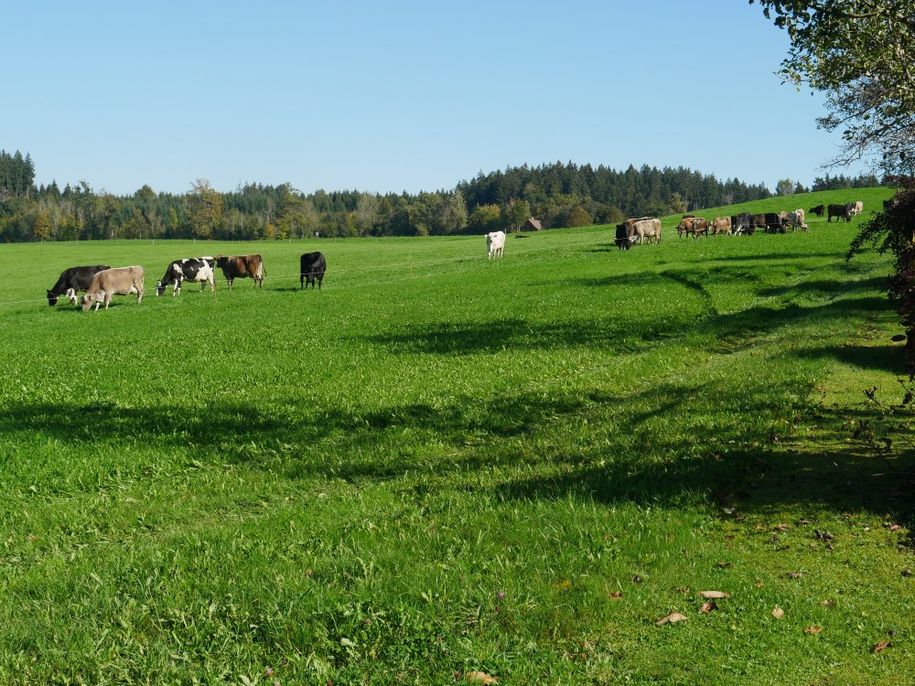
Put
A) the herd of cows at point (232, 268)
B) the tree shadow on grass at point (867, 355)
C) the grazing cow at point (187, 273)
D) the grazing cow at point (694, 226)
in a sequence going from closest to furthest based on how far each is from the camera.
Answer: the tree shadow on grass at point (867, 355) → the herd of cows at point (232, 268) → the grazing cow at point (187, 273) → the grazing cow at point (694, 226)

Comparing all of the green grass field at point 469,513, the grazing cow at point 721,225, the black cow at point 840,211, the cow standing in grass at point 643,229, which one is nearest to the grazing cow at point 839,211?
the black cow at point 840,211

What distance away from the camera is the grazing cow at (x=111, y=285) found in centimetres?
4453

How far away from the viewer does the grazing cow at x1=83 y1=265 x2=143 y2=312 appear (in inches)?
1753

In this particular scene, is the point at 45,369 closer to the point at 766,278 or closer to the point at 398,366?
the point at 398,366

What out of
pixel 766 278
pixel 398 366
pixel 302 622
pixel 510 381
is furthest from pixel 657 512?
pixel 766 278

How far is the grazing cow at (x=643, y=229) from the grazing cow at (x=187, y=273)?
36077 millimetres

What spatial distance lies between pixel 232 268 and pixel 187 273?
2.89 m

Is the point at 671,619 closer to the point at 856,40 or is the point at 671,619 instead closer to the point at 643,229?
the point at 856,40

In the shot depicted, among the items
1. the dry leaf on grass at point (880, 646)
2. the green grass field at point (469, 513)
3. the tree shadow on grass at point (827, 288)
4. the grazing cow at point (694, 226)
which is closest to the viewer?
the dry leaf on grass at point (880, 646)

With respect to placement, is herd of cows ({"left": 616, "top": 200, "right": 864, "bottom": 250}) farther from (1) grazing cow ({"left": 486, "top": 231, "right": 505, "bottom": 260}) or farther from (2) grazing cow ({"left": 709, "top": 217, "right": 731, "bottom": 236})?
(1) grazing cow ({"left": 486, "top": 231, "right": 505, "bottom": 260})

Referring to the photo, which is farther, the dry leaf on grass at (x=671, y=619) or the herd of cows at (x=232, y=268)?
the herd of cows at (x=232, y=268)

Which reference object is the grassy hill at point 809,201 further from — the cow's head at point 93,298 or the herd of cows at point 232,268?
the cow's head at point 93,298

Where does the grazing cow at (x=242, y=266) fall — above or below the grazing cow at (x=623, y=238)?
below

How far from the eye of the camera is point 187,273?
5359 cm
